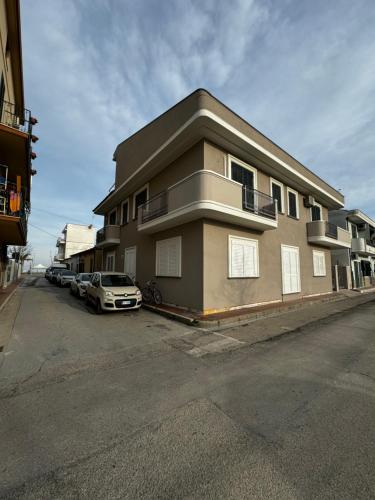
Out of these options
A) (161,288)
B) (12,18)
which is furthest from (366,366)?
(12,18)

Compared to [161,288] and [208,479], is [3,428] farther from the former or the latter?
[161,288]

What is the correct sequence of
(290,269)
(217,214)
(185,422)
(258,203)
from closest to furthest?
(185,422) < (217,214) < (258,203) < (290,269)

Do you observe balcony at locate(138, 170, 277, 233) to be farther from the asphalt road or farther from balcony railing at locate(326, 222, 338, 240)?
balcony railing at locate(326, 222, 338, 240)

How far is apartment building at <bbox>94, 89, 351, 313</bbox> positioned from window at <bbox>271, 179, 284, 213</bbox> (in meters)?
0.06

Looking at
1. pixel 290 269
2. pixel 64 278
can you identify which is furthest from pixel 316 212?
pixel 64 278

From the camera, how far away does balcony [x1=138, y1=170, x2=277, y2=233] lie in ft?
27.0

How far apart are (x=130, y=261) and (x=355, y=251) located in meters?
20.5

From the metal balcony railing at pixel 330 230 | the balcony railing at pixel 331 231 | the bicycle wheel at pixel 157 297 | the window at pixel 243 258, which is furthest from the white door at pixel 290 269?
the bicycle wheel at pixel 157 297

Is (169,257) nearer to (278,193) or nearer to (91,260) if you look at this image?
(278,193)

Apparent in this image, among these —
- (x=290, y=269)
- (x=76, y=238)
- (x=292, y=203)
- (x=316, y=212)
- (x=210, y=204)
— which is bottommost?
(x=290, y=269)

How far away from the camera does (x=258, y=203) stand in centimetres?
1041

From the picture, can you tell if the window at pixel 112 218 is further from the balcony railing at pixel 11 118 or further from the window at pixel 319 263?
the window at pixel 319 263

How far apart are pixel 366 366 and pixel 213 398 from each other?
130 inches

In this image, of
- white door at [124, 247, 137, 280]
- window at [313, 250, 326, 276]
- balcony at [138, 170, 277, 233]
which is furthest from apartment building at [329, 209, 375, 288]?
white door at [124, 247, 137, 280]
